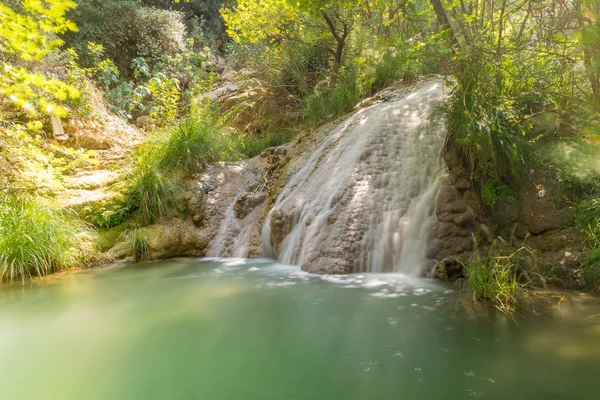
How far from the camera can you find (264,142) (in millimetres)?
8914

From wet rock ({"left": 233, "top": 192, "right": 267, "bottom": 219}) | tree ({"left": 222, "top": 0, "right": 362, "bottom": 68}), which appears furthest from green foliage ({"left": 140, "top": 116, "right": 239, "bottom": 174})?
tree ({"left": 222, "top": 0, "right": 362, "bottom": 68})

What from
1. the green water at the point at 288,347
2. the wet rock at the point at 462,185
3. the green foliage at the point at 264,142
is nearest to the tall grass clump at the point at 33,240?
the green water at the point at 288,347

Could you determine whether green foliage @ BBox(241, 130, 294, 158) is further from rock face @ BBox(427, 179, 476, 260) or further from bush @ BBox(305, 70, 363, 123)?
rock face @ BBox(427, 179, 476, 260)

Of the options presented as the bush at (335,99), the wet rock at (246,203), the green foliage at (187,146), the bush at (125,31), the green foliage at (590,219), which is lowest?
the green foliage at (590,219)

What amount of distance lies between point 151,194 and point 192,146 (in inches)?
48.6

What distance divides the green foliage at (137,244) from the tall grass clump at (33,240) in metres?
0.58

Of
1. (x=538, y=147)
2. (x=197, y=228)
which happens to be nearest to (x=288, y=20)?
(x=197, y=228)

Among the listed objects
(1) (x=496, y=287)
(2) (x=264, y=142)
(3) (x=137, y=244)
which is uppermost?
(2) (x=264, y=142)

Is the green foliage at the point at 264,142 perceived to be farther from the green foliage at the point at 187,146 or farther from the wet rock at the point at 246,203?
the wet rock at the point at 246,203

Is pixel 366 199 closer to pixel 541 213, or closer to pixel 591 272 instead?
pixel 541 213

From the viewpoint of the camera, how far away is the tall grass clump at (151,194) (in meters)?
6.17

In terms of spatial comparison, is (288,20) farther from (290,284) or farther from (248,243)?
(290,284)

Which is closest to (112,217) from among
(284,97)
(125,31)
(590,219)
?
(284,97)

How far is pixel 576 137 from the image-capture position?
4.09m
